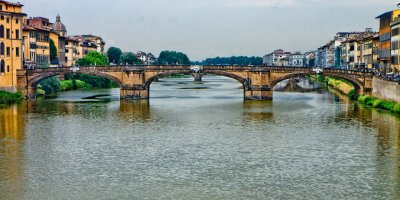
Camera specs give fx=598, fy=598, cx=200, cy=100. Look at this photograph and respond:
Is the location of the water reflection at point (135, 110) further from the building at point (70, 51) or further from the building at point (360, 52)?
the building at point (70, 51)

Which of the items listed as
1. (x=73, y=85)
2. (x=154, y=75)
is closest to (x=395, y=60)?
(x=154, y=75)

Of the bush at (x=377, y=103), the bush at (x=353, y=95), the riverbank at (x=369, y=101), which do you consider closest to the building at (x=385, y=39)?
the bush at (x=353, y=95)

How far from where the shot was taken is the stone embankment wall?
67.6 metres

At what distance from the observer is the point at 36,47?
385 feet

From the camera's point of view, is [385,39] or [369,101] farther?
[385,39]

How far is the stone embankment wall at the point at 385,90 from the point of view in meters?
67.6

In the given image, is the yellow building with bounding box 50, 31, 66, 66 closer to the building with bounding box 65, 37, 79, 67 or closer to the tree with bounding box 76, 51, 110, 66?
the building with bounding box 65, 37, 79, 67

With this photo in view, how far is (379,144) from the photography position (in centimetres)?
4572

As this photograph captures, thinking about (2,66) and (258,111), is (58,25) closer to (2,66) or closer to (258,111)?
(2,66)

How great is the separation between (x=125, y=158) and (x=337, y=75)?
55.7m

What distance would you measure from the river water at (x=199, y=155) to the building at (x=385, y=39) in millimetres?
24455

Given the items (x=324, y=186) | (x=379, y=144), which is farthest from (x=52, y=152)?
(x=379, y=144)

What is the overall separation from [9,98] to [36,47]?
34.8 metres

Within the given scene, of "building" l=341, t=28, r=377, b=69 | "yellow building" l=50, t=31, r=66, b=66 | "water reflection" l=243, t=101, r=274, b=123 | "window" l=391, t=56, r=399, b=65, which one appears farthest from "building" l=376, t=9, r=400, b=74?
"yellow building" l=50, t=31, r=66, b=66
